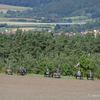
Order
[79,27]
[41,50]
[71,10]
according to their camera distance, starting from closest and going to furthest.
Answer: [41,50]
[79,27]
[71,10]

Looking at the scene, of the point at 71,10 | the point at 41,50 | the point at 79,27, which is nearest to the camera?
the point at 41,50

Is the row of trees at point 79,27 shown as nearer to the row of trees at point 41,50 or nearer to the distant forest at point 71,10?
the distant forest at point 71,10

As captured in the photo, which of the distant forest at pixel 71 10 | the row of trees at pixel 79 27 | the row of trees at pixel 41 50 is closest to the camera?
the row of trees at pixel 41 50

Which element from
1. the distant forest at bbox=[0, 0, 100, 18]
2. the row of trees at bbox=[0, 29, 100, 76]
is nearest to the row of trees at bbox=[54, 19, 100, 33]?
the distant forest at bbox=[0, 0, 100, 18]

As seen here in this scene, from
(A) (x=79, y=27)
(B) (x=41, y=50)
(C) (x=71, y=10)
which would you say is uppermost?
(C) (x=71, y=10)

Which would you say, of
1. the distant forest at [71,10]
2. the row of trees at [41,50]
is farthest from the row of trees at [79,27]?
the row of trees at [41,50]

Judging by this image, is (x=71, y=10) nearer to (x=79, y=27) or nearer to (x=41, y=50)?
(x=79, y=27)

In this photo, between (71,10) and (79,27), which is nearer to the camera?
(79,27)

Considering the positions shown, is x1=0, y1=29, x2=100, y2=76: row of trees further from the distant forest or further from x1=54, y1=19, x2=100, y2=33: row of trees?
the distant forest

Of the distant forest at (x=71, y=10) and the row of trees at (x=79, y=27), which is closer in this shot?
the row of trees at (x=79, y=27)

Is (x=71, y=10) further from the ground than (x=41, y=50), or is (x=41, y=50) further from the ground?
(x=71, y=10)

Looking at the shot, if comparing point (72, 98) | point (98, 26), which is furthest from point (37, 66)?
point (98, 26)

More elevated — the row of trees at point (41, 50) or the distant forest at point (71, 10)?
the distant forest at point (71, 10)

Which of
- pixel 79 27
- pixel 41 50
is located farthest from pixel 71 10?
pixel 41 50
